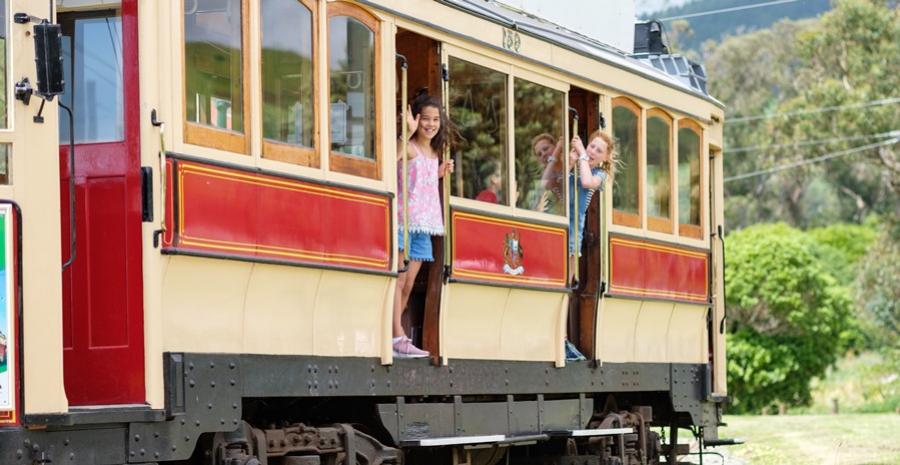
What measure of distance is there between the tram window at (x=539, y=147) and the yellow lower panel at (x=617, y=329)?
1156mm

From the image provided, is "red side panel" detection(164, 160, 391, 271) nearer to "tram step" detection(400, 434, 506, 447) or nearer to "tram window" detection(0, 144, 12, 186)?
"tram window" detection(0, 144, 12, 186)

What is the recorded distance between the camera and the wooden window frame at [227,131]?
26.8 ft

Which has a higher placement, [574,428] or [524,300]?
[524,300]

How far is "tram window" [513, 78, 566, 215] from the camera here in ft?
37.7

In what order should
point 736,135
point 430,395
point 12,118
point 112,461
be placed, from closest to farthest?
point 12,118 → point 112,461 → point 430,395 → point 736,135

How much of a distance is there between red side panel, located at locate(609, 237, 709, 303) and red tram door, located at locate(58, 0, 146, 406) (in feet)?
18.2

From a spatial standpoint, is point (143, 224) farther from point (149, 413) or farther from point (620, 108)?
point (620, 108)

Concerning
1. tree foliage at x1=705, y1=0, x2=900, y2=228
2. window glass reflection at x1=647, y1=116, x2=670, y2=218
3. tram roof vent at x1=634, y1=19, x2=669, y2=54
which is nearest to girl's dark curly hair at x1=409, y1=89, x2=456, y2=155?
window glass reflection at x1=647, y1=116, x2=670, y2=218

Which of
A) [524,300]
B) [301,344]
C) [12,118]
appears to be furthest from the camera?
[524,300]

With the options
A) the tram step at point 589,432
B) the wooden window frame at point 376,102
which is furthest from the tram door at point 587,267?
the wooden window frame at point 376,102

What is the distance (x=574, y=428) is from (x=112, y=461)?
557 centimetres

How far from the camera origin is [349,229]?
939 cm

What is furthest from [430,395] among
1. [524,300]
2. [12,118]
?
[12,118]

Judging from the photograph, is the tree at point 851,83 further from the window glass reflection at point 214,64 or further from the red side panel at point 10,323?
the red side panel at point 10,323
